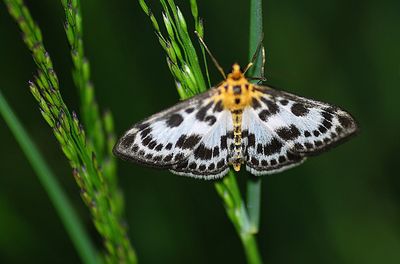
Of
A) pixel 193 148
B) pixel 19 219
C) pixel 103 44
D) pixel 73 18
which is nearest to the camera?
pixel 73 18

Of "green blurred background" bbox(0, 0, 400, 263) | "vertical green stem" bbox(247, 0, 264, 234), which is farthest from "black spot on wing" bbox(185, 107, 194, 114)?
"green blurred background" bbox(0, 0, 400, 263)

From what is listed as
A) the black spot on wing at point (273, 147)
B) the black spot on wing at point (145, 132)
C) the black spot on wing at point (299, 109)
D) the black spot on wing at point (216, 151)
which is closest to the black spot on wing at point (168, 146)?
the black spot on wing at point (145, 132)

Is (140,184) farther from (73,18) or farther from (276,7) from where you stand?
(73,18)

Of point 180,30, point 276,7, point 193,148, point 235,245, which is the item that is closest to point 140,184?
point 235,245

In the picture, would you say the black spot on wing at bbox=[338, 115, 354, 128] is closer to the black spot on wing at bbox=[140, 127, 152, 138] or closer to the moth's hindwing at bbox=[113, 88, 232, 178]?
the moth's hindwing at bbox=[113, 88, 232, 178]

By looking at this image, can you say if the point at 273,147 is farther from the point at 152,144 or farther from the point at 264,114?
the point at 152,144

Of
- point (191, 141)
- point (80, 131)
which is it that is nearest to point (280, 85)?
point (191, 141)
